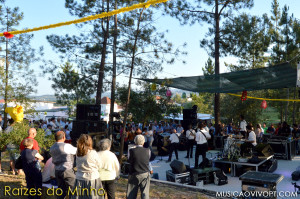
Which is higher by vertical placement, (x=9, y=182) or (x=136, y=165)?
(x=136, y=165)

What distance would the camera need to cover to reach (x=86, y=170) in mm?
3656

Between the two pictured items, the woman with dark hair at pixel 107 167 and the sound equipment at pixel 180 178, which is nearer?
the woman with dark hair at pixel 107 167

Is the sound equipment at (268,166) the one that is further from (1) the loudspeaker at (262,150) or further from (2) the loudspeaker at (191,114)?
(2) the loudspeaker at (191,114)

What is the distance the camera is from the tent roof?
8.41 m

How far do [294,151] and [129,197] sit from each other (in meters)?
8.83

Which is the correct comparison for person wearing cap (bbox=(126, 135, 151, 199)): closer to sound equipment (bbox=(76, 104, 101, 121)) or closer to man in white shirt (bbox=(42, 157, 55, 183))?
man in white shirt (bbox=(42, 157, 55, 183))

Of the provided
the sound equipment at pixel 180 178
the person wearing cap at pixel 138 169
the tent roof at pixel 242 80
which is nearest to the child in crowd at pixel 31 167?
the person wearing cap at pixel 138 169

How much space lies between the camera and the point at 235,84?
9.72 m

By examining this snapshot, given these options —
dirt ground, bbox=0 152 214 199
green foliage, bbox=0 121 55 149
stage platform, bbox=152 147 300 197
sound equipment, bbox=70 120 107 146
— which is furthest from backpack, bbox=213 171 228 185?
sound equipment, bbox=70 120 107 146

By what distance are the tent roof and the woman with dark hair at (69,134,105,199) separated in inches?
199

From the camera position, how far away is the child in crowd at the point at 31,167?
4.35 meters

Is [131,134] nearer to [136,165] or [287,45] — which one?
[136,165]

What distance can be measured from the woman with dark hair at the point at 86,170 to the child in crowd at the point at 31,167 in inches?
41.1

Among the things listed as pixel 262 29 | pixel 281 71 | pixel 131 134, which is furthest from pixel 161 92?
pixel 281 71
